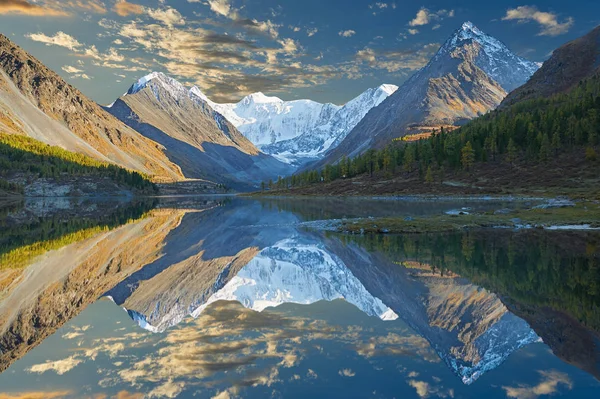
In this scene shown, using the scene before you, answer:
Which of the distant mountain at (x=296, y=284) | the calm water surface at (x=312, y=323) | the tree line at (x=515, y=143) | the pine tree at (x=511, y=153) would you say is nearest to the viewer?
the calm water surface at (x=312, y=323)

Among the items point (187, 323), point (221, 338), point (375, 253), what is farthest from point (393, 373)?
point (375, 253)

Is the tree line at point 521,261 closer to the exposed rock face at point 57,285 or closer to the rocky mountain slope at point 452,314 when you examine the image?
the rocky mountain slope at point 452,314

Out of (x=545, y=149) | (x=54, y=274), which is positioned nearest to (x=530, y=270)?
(x=54, y=274)

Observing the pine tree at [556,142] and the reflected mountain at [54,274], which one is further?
the pine tree at [556,142]

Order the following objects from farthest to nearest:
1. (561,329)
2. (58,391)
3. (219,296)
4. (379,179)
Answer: (379,179)
(219,296)
(561,329)
(58,391)

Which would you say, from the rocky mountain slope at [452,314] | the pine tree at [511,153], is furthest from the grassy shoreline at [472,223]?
the pine tree at [511,153]

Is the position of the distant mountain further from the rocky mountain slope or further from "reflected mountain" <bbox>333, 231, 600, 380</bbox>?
"reflected mountain" <bbox>333, 231, 600, 380</bbox>

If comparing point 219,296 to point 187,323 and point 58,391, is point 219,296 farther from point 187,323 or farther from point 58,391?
point 58,391
